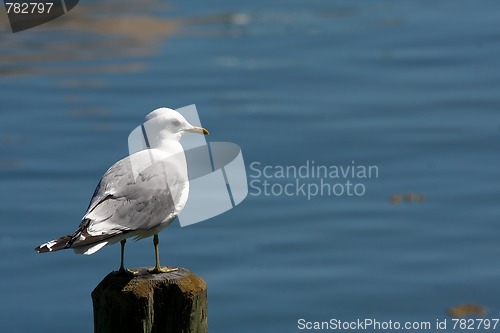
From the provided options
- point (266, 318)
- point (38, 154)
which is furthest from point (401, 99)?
point (266, 318)

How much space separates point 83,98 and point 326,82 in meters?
2.72

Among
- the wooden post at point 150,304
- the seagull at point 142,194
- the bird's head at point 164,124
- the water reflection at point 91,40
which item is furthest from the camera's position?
the water reflection at point 91,40

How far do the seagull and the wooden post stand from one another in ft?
0.49

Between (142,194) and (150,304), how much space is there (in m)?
0.76

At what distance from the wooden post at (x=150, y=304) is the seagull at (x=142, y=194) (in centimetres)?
15

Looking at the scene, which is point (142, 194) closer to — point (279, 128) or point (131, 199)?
point (131, 199)

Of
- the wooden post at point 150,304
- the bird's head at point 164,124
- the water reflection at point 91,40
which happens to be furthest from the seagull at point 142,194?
the water reflection at point 91,40

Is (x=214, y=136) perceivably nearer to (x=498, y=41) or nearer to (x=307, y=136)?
(x=307, y=136)

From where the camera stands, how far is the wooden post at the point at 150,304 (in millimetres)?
5238

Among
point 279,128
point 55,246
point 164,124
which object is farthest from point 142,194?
point 279,128

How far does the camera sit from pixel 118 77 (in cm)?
1430

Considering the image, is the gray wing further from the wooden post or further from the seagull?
the wooden post

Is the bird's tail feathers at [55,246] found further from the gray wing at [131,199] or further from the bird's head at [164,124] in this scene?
the bird's head at [164,124]

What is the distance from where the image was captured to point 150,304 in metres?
5.28
